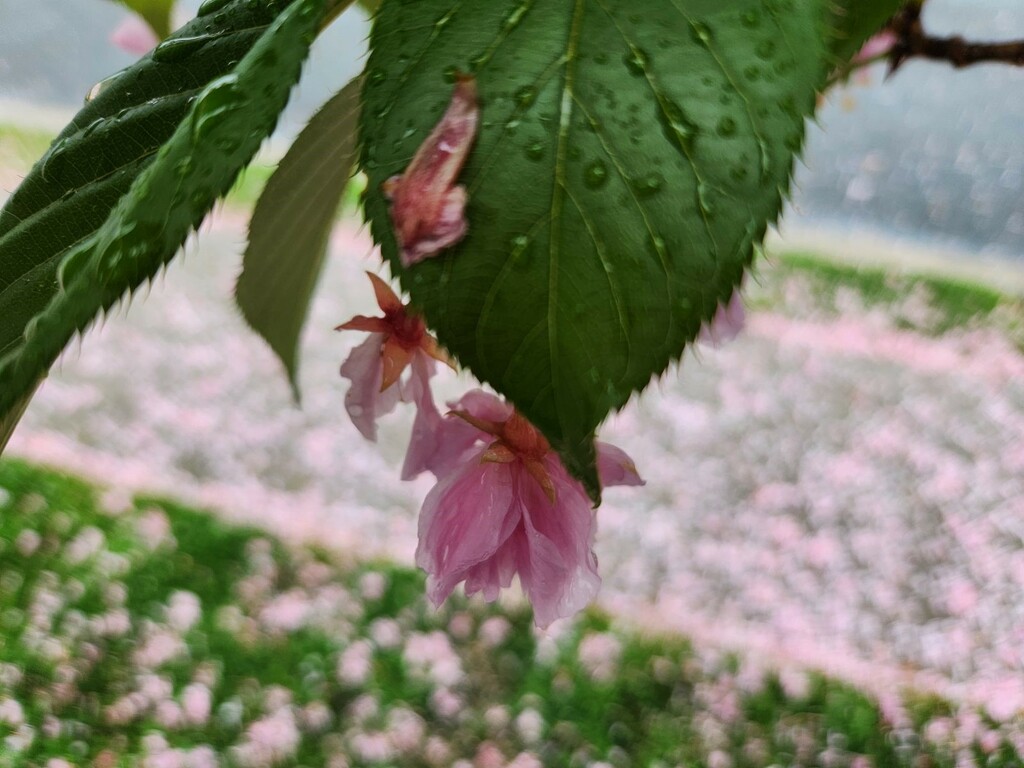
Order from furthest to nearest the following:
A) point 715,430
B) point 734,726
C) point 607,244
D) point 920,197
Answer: point 920,197 < point 715,430 < point 734,726 < point 607,244

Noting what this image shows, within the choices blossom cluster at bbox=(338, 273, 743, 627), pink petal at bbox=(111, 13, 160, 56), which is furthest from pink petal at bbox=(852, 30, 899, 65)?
pink petal at bbox=(111, 13, 160, 56)

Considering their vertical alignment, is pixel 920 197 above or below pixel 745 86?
below

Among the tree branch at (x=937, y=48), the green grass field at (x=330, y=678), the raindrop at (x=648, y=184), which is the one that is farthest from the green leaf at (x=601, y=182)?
the green grass field at (x=330, y=678)

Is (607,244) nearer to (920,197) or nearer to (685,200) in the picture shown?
(685,200)

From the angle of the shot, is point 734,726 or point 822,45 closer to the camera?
point 822,45

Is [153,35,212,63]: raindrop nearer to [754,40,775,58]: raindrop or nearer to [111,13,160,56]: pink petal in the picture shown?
[754,40,775,58]: raindrop

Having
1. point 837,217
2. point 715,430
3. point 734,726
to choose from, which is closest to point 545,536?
point 734,726

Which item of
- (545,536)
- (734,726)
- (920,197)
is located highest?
(545,536)
